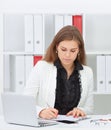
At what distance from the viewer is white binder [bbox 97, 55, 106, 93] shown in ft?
12.0

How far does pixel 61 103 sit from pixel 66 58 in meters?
0.34

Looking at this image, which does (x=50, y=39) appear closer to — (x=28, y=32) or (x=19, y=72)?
(x=28, y=32)

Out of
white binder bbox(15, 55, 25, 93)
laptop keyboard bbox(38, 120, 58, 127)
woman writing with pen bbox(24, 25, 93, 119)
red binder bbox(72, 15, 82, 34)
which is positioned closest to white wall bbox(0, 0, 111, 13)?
red binder bbox(72, 15, 82, 34)

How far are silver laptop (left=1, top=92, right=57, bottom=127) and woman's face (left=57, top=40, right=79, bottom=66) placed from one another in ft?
2.14

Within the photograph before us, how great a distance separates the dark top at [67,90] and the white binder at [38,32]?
3.19ft

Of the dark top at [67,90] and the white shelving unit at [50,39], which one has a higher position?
the white shelving unit at [50,39]

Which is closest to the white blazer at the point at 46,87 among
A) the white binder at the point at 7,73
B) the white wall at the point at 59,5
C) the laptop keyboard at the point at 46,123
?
the laptop keyboard at the point at 46,123

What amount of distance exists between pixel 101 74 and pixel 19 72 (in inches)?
33.0

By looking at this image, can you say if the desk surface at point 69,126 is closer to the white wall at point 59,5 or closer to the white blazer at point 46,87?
the white blazer at point 46,87

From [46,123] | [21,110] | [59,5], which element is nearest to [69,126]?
[46,123]

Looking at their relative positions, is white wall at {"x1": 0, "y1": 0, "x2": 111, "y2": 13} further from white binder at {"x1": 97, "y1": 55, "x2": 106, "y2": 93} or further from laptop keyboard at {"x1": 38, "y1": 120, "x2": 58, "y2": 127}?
laptop keyboard at {"x1": 38, "y1": 120, "x2": 58, "y2": 127}

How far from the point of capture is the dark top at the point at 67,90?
263 cm

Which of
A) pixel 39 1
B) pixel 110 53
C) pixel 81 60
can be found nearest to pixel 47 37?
pixel 39 1

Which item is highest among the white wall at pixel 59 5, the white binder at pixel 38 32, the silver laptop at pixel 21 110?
the white wall at pixel 59 5
